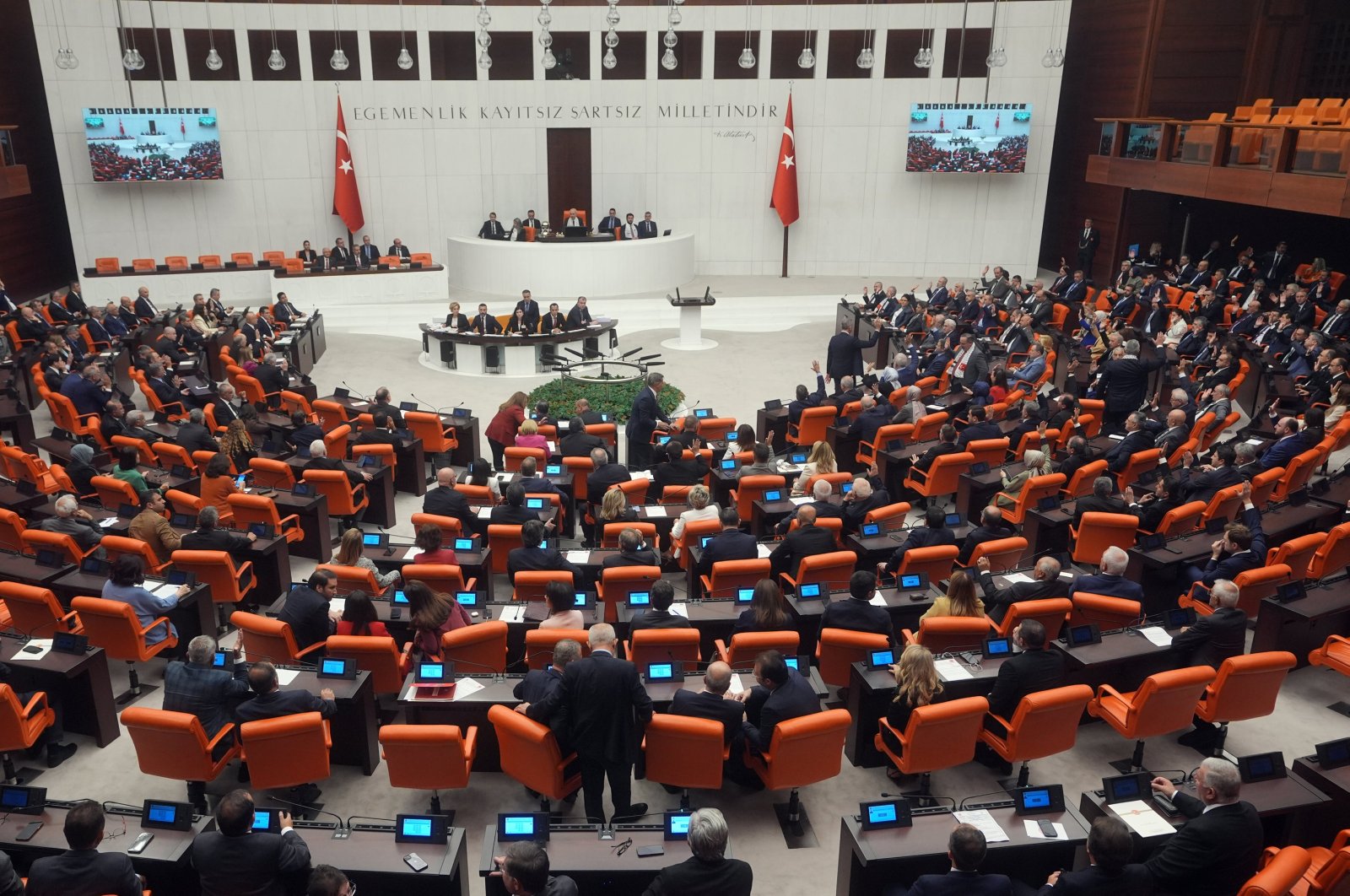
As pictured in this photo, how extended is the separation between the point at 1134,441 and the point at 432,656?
780cm

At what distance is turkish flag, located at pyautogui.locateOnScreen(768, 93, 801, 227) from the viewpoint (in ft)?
75.3

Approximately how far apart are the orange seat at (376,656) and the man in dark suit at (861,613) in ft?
9.69

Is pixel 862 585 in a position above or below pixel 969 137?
below

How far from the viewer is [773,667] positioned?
5438mm

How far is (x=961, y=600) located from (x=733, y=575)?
180 centimetres

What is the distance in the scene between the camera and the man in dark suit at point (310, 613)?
6.54 meters

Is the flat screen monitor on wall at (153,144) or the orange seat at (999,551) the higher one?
the flat screen monitor on wall at (153,144)

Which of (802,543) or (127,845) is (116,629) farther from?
(802,543)

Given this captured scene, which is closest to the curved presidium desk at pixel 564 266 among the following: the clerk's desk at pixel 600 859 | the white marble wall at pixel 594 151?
the white marble wall at pixel 594 151

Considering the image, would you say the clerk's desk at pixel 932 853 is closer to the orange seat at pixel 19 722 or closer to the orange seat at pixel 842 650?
the orange seat at pixel 842 650

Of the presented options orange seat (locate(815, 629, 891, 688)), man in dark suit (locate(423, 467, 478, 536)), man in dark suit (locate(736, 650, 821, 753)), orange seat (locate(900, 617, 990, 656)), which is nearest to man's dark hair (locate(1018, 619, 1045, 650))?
orange seat (locate(900, 617, 990, 656))

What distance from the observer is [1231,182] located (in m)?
15.6

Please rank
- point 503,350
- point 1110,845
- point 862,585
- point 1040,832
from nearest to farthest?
point 1110,845
point 1040,832
point 862,585
point 503,350

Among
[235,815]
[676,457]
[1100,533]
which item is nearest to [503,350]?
[676,457]
